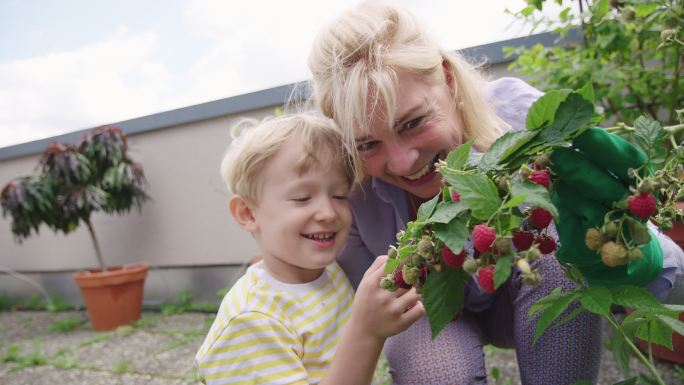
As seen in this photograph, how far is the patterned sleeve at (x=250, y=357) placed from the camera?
1025mm

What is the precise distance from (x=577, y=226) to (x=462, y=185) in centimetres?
25

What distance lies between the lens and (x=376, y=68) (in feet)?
3.55

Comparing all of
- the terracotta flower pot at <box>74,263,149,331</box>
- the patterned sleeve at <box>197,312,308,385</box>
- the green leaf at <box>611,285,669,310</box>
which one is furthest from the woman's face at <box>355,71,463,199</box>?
the terracotta flower pot at <box>74,263,149,331</box>

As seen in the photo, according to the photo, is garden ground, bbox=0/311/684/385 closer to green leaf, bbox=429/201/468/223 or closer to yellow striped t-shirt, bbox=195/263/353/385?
yellow striped t-shirt, bbox=195/263/353/385

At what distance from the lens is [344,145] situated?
118cm

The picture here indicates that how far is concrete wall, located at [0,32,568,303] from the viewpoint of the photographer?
126 inches

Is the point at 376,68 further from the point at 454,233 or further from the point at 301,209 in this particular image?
the point at 454,233

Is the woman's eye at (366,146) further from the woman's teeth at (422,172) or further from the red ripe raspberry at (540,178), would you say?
the red ripe raspberry at (540,178)

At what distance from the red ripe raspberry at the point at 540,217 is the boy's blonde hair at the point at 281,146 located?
0.66 meters

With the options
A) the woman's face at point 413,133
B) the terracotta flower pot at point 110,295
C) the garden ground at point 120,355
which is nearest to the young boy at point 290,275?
the woman's face at point 413,133

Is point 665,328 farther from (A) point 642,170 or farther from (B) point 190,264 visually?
(B) point 190,264

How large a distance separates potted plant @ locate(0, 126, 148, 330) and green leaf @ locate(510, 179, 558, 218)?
292 centimetres

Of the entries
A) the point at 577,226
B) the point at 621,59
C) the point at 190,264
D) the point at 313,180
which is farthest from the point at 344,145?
the point at 190,264

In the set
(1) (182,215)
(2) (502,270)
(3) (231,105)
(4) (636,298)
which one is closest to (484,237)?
(2) (502,270)
